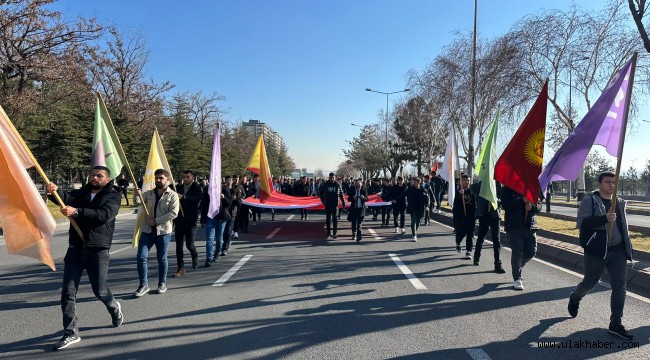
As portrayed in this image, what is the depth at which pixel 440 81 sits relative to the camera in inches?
1023

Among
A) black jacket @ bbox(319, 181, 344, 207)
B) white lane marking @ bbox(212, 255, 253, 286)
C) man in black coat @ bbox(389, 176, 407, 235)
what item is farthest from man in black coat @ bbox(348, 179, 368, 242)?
white lane marking @ bbox(212, 255, 253, 286)

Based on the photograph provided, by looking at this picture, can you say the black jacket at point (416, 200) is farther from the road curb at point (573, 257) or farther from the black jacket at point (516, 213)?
the black jacket at point (516, 213)

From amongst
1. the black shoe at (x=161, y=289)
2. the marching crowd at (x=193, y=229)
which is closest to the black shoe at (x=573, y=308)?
the marching crowd at (x=193, y=229)

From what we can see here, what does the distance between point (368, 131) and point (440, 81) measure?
39481mm

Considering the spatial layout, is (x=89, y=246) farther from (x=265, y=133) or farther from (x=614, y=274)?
(x=265, y=133)

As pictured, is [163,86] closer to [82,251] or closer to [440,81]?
[440,81]

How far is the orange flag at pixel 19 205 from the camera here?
433 cm

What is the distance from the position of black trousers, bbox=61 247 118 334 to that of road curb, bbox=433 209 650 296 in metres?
7.50

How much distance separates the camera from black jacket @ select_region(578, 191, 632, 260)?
478 cm

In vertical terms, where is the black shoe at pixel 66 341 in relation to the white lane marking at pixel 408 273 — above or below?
below

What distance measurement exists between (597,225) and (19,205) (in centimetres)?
626

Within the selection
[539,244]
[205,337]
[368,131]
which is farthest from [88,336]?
[368,131]

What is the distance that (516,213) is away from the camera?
273 inches

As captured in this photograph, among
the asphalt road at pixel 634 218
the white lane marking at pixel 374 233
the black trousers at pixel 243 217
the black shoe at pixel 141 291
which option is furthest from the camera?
the asphalt road at pixel 634 218
